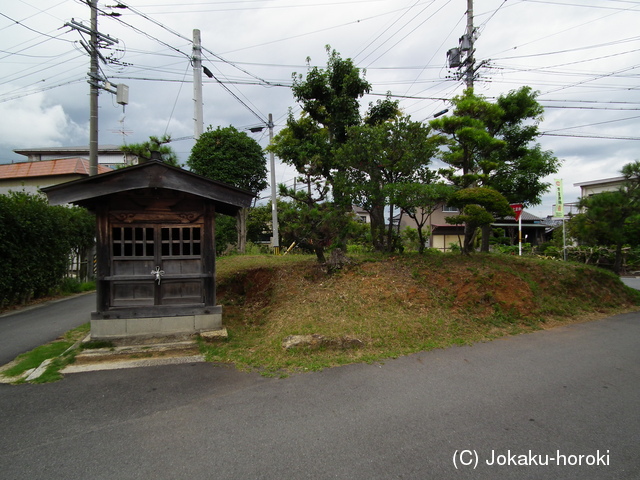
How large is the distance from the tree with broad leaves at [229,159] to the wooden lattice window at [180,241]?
35.6 feet

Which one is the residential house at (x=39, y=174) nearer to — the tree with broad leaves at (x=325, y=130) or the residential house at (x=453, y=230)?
the tree with broad leaves at (x=325, y=130)

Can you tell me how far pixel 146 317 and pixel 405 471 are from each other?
5.02 m

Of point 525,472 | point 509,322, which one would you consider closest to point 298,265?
point 509,322

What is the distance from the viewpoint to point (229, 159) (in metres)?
16.9

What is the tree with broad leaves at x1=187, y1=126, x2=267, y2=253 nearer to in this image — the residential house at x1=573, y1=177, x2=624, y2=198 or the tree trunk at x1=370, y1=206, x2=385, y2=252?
the tree trunk at x1=370, y1=206, x2=385, y2=252

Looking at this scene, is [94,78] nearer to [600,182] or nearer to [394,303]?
[394,303]

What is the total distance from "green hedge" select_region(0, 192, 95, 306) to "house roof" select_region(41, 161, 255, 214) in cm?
441

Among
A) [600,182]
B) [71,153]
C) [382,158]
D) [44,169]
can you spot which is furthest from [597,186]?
[71,153]

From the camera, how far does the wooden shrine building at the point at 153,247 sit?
5.63 meters

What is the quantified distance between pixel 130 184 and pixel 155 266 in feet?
4.96

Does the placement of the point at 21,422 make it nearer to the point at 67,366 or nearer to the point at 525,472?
the point at 67,366

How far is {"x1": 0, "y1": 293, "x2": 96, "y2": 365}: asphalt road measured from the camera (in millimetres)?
6125

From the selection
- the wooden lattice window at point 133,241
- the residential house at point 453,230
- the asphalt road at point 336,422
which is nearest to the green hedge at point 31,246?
the wooden lattice window at point 133,241

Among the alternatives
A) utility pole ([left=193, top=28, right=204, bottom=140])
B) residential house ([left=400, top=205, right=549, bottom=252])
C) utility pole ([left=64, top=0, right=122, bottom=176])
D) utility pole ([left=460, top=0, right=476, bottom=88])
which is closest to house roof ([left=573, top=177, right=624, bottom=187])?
residential house ([left=400, top=205, right=549, bottom=252])
